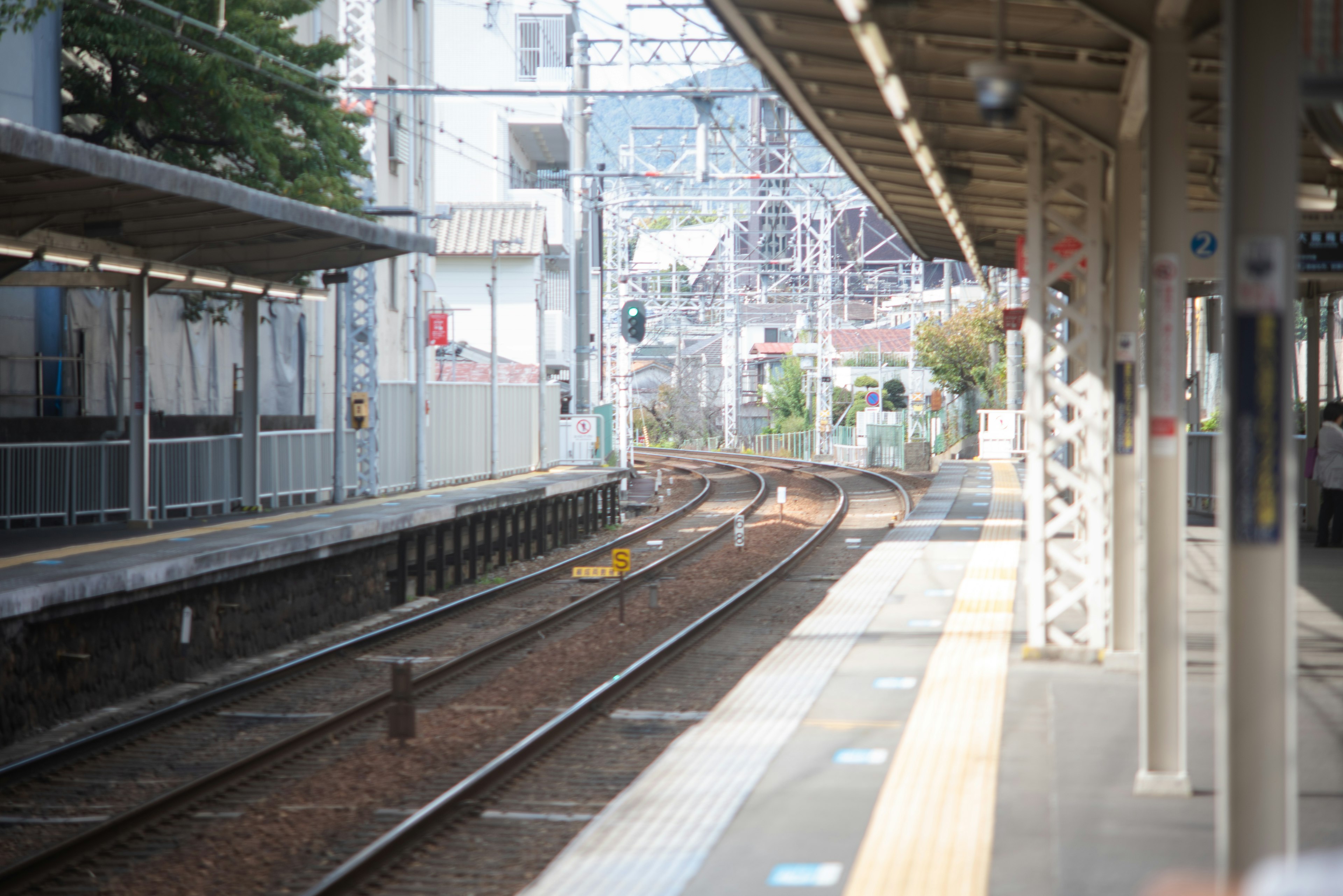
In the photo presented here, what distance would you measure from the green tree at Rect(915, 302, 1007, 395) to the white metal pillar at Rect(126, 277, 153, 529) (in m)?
32.6

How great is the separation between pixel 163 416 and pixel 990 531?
11.4 meters

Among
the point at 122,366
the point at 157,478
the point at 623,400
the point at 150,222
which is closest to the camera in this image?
the point at 150,222

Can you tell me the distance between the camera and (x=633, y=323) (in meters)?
36.2

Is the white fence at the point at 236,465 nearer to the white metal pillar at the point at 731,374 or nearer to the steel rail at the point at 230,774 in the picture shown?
the steel rail at the point at 230,774

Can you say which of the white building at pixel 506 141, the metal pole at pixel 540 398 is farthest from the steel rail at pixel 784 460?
the metal pole at pixel 540 398

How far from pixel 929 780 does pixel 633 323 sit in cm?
3024

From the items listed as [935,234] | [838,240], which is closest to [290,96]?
[935,234]

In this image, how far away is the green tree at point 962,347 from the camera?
145 feet

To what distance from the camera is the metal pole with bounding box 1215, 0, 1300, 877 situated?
3590 millimetres

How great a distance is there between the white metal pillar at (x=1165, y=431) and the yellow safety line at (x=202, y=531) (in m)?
9.24

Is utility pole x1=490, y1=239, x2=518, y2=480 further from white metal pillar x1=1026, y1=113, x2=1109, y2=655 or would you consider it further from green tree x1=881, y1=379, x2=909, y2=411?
green tree x1=881, y1=379, x2=909, y2=411

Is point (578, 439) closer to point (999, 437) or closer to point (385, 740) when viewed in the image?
point (999, 437)

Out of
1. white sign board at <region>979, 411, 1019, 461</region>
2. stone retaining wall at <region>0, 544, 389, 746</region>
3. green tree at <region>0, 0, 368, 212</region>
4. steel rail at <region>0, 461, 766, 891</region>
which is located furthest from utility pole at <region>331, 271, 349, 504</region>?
white sign board at <region>979, 411, 1019, 461</region>

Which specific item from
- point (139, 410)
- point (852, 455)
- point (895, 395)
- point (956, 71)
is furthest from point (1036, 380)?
point (895, 395)
